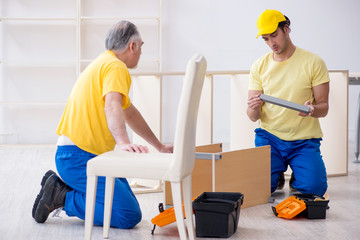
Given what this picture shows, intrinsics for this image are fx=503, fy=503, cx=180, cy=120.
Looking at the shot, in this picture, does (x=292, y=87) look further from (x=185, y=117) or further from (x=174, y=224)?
(x=185, y=117)

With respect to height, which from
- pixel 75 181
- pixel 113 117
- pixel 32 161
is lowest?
pixel 32 161

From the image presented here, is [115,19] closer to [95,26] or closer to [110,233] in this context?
[95,26]

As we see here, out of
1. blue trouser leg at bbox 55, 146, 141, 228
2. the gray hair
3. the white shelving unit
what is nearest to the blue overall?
blue trouser leg at bbox 55, 146, 141, 228

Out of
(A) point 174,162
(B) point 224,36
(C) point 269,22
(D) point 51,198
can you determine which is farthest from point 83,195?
(B) point 224,36

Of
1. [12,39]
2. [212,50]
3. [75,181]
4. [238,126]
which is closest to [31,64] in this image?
[12,39]

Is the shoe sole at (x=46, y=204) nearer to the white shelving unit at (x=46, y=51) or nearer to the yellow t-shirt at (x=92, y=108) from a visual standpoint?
the yellow t-shirt at (x=92, y=108)

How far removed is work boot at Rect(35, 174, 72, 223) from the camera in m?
2.38

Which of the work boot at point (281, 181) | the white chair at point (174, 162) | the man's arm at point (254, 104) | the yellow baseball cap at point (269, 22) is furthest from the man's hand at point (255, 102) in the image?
the white chair at point (174, 162)

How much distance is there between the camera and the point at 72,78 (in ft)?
18.8

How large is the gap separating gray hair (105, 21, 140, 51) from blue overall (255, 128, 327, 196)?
3.66 ft

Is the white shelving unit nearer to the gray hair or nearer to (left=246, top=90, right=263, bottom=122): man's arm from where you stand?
(left=246, top=90, right=263, bottom=122): man's arm

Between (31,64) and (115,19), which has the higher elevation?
(115,19)

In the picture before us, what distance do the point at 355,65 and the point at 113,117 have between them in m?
4.68

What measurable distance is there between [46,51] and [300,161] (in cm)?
367
